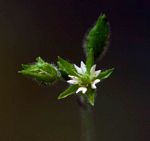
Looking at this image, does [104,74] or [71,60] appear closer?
[104,74]

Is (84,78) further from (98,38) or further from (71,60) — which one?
(71,60)

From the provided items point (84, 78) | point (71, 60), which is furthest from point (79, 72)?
point (71, 60)

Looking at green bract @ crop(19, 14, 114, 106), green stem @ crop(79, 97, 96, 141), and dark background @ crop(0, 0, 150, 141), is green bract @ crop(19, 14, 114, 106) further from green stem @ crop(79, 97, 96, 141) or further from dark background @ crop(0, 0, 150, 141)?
dark background @ crop(0, 0, 150, 141)

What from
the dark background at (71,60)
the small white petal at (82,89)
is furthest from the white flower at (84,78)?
the dark background at (71,60)

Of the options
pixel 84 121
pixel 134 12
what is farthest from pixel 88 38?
pixel 134 12

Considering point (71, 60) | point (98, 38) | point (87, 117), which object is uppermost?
point (71, 60)

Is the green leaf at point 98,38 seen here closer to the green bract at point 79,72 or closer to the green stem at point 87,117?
the green bract at point 79,72

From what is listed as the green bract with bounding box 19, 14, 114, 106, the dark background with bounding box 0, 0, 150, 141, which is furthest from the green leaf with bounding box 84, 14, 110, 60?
the dark background with bounding box 0, 0, 150, 141
